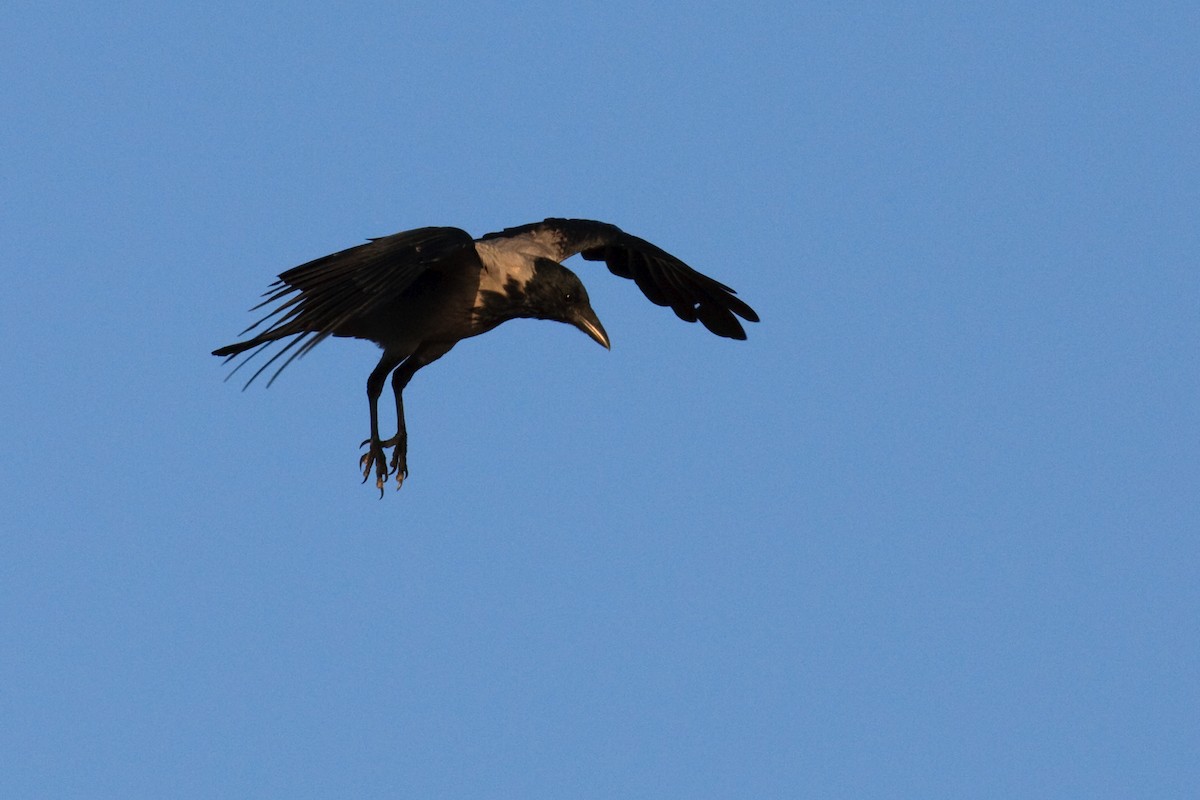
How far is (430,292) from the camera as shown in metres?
11.9

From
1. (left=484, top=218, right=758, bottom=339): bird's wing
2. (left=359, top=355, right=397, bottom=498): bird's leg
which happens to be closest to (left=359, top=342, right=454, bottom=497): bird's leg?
(left=359, top=355, right=397, bottom=498): bird's leg

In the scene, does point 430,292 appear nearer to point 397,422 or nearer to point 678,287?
point 397,422

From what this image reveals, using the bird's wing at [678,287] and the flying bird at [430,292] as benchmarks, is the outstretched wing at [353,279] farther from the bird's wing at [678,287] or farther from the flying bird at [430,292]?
the bird's wing at [678,287]

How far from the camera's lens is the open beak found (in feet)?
40.3

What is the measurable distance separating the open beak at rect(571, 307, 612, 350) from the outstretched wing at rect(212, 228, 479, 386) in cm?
115

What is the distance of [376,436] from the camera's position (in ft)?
40.2

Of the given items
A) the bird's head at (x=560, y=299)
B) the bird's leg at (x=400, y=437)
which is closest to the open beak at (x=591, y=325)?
the bird's head at (x=560, y=299)

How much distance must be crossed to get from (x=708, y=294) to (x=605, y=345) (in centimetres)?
210

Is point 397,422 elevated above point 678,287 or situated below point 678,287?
below

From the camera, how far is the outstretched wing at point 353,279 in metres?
10.4

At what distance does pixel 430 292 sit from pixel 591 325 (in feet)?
3.83

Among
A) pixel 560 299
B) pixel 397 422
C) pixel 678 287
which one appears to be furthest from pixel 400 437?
pixel 678 287

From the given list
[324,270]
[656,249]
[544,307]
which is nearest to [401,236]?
[324,270]

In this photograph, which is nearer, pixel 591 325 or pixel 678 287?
pixel 591 325
